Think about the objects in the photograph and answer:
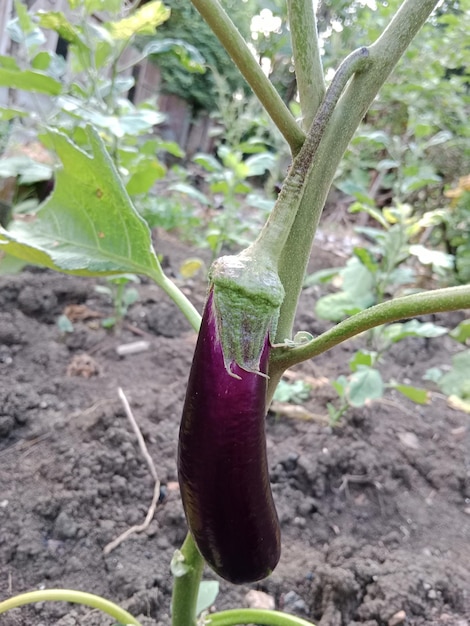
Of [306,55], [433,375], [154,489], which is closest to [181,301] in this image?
[306,55]

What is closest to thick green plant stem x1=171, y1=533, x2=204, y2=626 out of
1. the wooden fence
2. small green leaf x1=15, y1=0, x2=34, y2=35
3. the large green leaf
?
the large green leaf

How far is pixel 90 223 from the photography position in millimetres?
547

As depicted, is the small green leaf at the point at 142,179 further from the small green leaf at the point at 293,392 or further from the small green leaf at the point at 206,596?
the small green leaf at the point at 206,596

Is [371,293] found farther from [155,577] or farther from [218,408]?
[218,408]

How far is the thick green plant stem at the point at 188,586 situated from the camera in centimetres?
51

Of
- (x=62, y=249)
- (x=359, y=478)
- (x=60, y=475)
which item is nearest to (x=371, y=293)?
(x=359, y=478)

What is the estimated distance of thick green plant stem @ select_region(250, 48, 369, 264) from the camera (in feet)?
1.15

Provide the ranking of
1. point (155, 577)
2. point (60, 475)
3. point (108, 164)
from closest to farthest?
point (108, 164) → point (155, 577) → point (60, 475)

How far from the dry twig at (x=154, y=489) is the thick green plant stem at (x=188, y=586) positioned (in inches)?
11.3

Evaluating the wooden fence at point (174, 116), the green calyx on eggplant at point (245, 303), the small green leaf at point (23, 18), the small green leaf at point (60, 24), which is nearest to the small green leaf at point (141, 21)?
the small green leaf at point (60, 24)

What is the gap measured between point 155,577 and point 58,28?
124 cm

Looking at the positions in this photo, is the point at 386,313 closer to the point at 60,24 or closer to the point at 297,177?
the point at 297,177

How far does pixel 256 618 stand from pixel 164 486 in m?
0.44

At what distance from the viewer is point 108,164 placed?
502 millimetres
